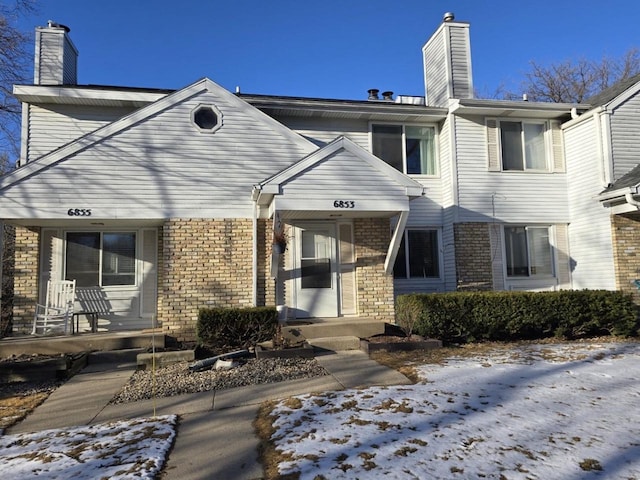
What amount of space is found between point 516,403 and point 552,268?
27.4 feet

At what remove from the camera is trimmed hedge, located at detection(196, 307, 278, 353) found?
7.95 m

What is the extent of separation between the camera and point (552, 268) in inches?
467

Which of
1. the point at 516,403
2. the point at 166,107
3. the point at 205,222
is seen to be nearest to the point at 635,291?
the point at 516,403

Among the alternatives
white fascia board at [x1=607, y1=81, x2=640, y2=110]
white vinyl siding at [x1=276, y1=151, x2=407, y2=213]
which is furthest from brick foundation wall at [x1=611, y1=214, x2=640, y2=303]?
white vinyl siding at [x1=276, y1=151, x2=407, y2=213]

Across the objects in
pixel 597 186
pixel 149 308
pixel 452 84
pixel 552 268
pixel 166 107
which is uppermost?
pixel 452 84

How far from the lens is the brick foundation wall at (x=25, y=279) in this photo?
9.03 m

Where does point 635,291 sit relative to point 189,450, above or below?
above

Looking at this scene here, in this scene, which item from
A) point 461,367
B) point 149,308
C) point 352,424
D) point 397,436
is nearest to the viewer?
point 397,436

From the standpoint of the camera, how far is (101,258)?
32.2ft

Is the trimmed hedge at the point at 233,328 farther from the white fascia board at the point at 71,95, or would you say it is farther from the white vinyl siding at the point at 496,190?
the white vinyl siding at the point at 496,190

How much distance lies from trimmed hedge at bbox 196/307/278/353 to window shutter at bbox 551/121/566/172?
9.15 meters

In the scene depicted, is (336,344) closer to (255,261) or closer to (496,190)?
(255,261)

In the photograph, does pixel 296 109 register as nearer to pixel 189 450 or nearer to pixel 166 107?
pixel 166 107

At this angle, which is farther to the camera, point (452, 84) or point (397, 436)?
point (452, 84)
